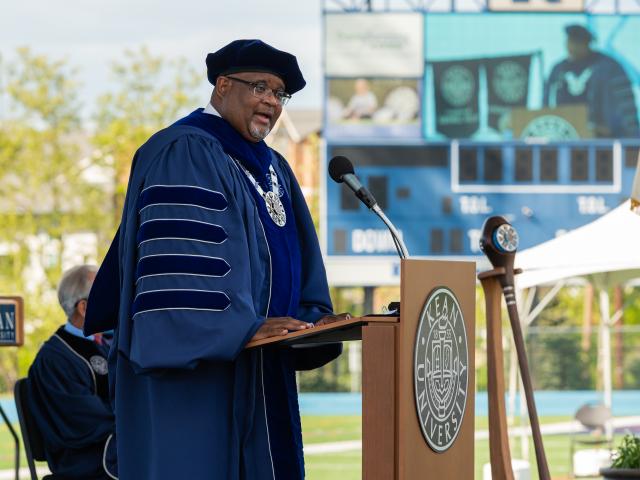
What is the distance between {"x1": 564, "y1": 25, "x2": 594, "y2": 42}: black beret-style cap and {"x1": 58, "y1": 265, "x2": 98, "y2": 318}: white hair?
1424 cm

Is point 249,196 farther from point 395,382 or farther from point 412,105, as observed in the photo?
point 412,105

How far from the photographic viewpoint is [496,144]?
17969 millimetres

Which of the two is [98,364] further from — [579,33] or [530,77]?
[579,33]

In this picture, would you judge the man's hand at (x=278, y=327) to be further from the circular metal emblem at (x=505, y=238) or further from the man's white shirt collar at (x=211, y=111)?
Result: the circular metal emblem at (x=505, y=238)

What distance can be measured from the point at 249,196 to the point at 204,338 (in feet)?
1.52

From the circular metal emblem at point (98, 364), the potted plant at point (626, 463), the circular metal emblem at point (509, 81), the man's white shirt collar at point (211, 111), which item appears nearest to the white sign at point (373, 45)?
the circular metal emblem at point (509, 81)

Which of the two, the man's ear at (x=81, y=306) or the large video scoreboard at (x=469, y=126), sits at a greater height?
the large video scoreboard at (x=469, y=126)

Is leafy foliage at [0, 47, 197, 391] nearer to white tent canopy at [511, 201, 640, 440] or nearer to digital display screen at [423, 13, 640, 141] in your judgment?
digital display screen at [423, 13, 640, 141]

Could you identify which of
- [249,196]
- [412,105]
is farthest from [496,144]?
[249,196]

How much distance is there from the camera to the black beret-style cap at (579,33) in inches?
731

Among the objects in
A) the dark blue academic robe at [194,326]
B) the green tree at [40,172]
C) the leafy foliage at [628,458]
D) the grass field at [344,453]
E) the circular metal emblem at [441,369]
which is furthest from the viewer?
the green tree at [40,172]

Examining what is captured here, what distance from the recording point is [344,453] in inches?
557

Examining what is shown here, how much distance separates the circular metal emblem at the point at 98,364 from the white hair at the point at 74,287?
0.20 m

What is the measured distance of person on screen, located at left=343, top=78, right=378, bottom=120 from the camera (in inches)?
704
